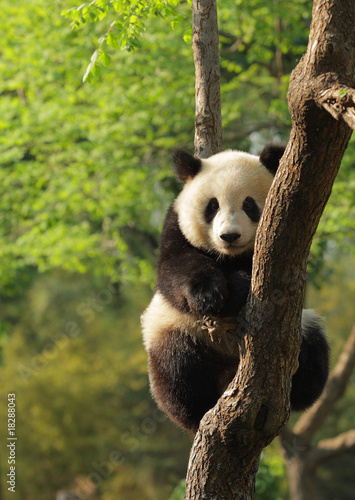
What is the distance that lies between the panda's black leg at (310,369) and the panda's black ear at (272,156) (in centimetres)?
109

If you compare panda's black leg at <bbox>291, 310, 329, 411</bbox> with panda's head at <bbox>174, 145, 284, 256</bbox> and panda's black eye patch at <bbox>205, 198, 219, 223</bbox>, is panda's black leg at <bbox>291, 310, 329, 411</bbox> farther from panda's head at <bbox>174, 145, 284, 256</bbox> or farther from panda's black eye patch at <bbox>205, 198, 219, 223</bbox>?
panda's black eye patch at <bbox>205, 198, 219, 223</bbox>

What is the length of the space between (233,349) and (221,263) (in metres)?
0.56

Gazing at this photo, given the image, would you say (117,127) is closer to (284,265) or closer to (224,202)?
(224,202)

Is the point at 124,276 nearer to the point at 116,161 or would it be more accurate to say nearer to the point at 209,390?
the point at 116,161

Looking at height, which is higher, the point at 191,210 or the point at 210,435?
the point at 191,210

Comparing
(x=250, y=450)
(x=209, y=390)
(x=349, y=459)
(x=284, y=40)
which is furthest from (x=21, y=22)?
(x=349, y=459)

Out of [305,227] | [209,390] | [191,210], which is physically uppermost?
[305,227]

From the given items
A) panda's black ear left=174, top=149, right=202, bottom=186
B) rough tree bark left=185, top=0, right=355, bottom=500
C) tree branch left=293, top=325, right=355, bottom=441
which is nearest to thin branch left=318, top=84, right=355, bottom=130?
rough tree bark left=185, top=0, right=355, bottom=500

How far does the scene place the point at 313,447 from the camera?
984 cm

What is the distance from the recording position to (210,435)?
305cm

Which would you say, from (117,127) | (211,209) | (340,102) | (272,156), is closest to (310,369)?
(211,209)

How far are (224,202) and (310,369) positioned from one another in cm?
120

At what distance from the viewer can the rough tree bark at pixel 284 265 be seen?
2.20 metres

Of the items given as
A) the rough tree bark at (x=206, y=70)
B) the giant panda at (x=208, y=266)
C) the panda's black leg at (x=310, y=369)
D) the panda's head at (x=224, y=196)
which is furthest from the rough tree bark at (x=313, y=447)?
the panda's head at (x=224, y=196)
